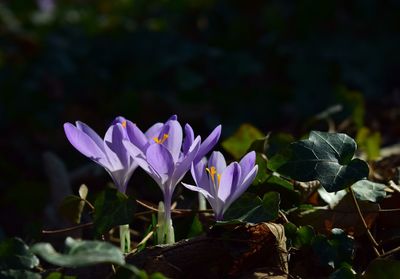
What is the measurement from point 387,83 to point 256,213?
287 cm

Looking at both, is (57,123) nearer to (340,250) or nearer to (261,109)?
(261,109)

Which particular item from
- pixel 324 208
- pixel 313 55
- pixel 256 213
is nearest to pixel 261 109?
pixel 313 55

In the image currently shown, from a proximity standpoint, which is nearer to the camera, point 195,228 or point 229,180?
point 229,180

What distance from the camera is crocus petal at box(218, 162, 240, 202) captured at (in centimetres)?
164

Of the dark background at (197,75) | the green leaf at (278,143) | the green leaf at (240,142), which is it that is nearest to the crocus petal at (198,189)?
the green leaf at (278,143)

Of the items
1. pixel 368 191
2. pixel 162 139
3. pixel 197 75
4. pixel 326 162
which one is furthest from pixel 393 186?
pixel 197 75

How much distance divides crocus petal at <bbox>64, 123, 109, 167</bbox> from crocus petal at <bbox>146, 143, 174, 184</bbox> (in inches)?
5.5

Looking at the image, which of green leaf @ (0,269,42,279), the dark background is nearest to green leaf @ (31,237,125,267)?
green leaf @ (0,269,42,279)

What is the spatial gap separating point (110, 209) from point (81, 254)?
35 cm

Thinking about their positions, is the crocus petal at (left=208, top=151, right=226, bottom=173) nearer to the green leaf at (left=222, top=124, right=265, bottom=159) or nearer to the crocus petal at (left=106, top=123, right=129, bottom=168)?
the crocus petal at (left=106, top=123, right=129, bottom=168)

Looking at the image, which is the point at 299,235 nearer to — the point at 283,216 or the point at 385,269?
the point at 283,216

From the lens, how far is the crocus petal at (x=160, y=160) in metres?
1.62

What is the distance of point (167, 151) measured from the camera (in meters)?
1.62

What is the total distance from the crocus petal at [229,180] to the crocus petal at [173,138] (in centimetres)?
12
